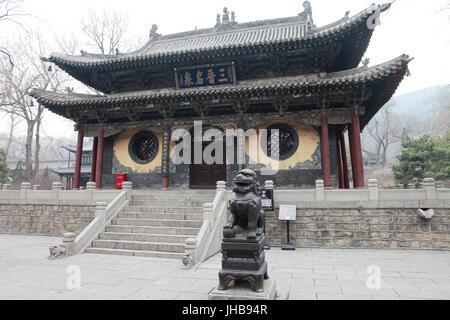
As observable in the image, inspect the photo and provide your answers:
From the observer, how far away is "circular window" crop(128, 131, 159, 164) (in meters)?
11.9

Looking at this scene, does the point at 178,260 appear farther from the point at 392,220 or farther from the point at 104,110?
the point at 104,110

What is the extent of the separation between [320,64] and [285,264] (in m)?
7.98

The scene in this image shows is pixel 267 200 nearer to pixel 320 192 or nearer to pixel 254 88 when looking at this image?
pixel 320 192

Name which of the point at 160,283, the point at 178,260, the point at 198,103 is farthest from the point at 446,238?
the point at 198,103

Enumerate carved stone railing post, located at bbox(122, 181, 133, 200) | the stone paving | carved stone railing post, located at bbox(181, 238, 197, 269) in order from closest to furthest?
the stone paving
carved stone railing post, located at bbox(181, 238, 197, 269)
carved stone railing post, located at bbox(122, 181, 133, 200)

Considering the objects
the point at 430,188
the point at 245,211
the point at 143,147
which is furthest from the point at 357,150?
the point at 143,147

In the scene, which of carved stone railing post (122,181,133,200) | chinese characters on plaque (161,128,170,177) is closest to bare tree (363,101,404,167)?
chinese characters on plaque (161,128,170,177)

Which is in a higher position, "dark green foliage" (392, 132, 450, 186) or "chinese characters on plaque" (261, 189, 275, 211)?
"dark green foliage" (392, 132, 450, 186)

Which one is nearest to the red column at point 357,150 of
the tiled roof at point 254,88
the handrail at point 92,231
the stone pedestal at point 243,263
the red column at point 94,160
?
the tiled roof at point 254,88

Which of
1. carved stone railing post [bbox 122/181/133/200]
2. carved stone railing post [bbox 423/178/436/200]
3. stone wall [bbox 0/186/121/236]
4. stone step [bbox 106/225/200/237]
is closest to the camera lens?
stone step [bbox 106/225/200/237]

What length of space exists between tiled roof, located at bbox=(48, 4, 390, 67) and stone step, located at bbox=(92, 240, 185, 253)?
7288 mm

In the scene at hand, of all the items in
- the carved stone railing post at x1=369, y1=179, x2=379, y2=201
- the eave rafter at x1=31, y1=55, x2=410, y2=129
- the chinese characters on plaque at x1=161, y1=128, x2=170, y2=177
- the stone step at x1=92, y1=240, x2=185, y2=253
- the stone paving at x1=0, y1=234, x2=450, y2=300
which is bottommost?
the stone paving at x1=0, y1=234, x2=450, y2=300

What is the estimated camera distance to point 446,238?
276 inches

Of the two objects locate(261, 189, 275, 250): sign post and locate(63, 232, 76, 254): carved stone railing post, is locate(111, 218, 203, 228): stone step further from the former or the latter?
locate(261, 189, 275, 250): sign post
